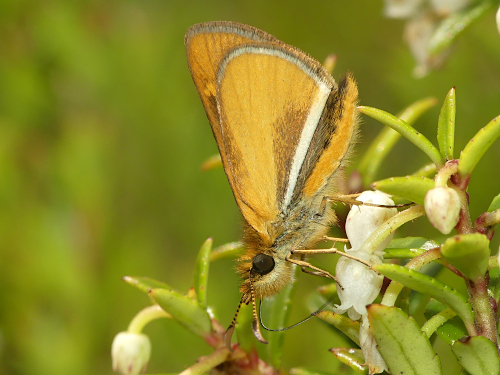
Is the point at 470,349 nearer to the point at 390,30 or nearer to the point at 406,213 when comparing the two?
the point at 406,213

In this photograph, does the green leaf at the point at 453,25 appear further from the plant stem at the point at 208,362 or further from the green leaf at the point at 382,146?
the plant stem at the point at 208,362

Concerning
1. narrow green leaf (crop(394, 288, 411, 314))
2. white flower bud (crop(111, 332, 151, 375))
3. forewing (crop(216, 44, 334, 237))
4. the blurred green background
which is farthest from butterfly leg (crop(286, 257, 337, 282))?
the blurred green background

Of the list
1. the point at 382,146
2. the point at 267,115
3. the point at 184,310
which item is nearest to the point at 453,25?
the point at 382,146

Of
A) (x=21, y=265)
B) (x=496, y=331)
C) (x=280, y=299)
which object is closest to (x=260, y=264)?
(x=280, y=299)

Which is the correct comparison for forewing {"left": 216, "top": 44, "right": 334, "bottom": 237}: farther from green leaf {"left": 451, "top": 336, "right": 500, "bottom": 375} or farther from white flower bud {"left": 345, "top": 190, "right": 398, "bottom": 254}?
green leaf {"left": 451, "top": 336, "right": 500, "bottom": 375}

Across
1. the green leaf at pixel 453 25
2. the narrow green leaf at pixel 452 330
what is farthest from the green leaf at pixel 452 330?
the green leaf at pixel 453 25

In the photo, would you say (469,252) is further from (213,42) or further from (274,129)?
(213,42)
